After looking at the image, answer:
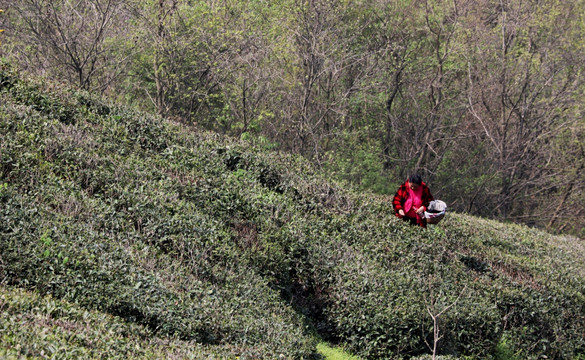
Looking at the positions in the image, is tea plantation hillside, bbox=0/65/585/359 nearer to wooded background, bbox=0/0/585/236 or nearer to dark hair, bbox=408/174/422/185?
dark hair, bbox=408/174/422/185

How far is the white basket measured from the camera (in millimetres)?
10180

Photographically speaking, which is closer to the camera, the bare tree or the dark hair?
the dark hair

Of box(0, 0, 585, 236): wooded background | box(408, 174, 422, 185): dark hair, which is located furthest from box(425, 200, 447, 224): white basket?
box(0, 0, 585, 236): wooded background

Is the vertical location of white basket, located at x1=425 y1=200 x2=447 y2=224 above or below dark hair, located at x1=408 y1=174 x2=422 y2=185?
below

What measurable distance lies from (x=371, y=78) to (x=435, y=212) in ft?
38.6

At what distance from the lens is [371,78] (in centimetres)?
2119

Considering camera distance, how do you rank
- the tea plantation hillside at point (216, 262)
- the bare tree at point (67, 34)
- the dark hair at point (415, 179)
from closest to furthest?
the tea plantation hillside at point (216, 262) < the dark hair at point (415, 179) < the bare tree at point (67, 34)

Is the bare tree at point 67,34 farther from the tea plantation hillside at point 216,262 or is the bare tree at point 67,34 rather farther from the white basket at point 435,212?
the white basket at point 435,212

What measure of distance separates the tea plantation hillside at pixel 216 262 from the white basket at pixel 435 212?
2.27 ft

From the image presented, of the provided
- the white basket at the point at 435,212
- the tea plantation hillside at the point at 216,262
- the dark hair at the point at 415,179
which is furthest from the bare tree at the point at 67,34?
the white basket at the point at 435,212

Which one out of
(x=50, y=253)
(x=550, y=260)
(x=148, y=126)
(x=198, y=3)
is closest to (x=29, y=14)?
(x=198, y=3)

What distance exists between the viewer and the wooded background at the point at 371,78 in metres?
17.1

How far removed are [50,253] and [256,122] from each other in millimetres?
12878

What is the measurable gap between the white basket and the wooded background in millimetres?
7178
